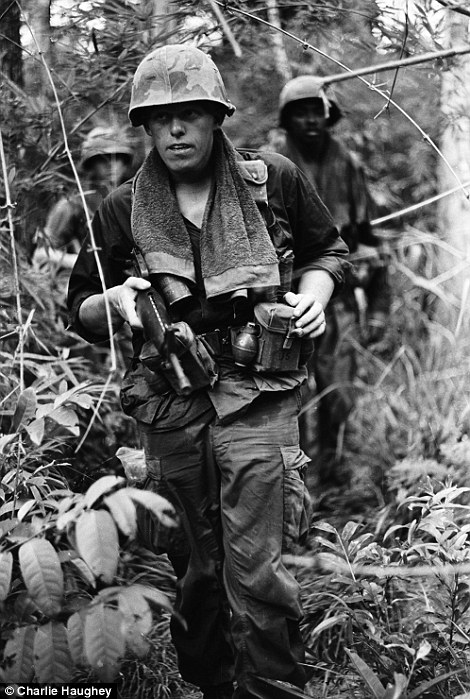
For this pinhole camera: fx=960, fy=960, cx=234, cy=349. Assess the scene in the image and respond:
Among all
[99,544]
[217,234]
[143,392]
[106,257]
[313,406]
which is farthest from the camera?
[313,406]

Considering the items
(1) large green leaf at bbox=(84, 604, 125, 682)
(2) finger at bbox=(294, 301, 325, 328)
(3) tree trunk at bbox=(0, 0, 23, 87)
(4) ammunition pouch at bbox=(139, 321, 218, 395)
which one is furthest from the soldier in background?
(1) large green leaf at bbox=(84, 604, 125, 682)

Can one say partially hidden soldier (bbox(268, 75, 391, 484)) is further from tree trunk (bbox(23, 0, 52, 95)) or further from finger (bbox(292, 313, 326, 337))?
finger (bbox(292, 313, 326, 337))

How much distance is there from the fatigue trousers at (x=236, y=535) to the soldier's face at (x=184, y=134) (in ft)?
2.64

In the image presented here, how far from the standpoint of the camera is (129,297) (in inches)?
120

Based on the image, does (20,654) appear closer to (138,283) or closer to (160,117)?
(138,283)

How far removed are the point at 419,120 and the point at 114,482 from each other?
5.45 m

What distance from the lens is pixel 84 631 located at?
2.23 meters

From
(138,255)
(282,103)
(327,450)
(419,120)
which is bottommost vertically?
(327,450)

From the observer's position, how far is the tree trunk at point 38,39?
4566 millimetres

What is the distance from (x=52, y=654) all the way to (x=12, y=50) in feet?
11.2

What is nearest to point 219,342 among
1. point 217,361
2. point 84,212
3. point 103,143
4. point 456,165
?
point 217,361

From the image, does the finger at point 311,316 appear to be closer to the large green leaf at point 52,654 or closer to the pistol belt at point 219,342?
the pistol belt at point 219,342

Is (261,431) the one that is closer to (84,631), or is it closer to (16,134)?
(84,631)

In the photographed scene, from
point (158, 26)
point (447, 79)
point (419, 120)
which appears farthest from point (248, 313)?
point (419, 120)
